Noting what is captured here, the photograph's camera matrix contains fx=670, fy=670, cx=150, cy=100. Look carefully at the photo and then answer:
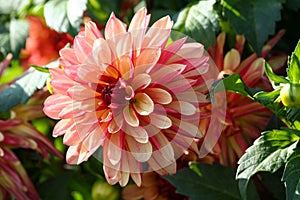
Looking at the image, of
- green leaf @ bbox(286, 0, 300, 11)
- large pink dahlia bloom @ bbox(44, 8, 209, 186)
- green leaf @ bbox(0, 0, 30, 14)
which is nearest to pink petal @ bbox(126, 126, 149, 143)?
large pink dahlia bloom @ bbox(44, 8, 209, 186)

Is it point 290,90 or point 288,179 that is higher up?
point 290,90

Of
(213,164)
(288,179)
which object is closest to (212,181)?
(213,164)

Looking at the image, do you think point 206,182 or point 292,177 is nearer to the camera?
point 292,177

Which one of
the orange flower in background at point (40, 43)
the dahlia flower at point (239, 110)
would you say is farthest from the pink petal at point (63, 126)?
the orange flower in background at point (40, 43)

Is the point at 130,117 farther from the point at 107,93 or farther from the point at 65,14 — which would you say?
the point at 65,14

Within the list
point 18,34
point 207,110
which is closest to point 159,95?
point 207,110

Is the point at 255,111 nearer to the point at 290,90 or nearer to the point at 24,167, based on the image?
the point at 290,90
